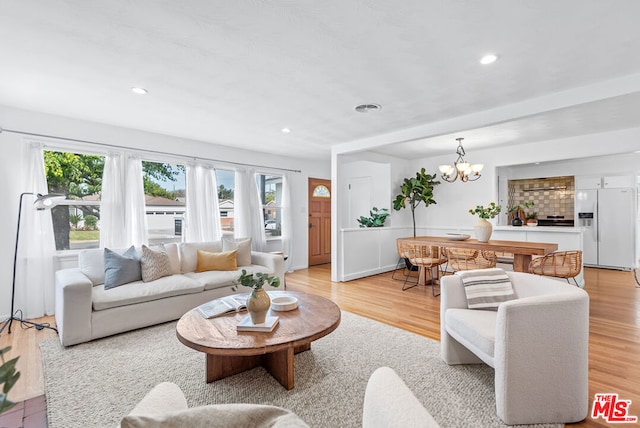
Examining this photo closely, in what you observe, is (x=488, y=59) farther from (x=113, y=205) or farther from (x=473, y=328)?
(x=113, y=205)

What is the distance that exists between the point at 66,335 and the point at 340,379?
7.92 feet

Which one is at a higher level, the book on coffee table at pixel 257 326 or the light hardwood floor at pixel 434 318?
the book on coffee table at pixel 257 326

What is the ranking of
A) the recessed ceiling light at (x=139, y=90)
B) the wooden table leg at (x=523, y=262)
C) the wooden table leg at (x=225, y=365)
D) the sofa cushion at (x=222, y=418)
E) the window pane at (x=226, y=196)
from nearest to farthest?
1. the sofa cushion at (x=222, y=418)
2. the wooden table leg at (x=225, y=365)
3. the recessed ceiling light at (x=139, y=90)
4. the wooden table leg at (x=523, y=262)
5. the window pane at (x=226, y=196)

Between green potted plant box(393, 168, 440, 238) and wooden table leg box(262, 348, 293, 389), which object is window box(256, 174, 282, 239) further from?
wooden table leg box(262, 348, 293, 389)

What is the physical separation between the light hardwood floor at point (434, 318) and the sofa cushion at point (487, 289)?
0.74m

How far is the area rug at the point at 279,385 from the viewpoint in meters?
1.83

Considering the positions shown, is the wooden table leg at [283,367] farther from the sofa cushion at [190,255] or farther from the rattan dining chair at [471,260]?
the rattan dining chair at [471,260]

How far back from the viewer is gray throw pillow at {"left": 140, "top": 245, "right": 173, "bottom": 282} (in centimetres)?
345

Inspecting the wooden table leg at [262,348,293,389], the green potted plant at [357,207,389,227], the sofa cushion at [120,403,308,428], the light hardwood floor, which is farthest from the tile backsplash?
the sofa cushion at [120,403,308,428]

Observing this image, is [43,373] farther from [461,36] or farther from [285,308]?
[461,36]

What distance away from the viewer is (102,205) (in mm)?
3938

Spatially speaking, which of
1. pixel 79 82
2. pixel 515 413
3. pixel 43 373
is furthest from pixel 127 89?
pixel 515 413

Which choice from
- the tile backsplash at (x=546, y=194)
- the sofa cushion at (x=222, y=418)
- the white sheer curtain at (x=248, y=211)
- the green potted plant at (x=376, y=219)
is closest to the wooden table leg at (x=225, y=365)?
the sofa cushion at (x=222, y=418)

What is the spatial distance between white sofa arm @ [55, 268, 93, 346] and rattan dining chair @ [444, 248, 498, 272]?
4.28 m
